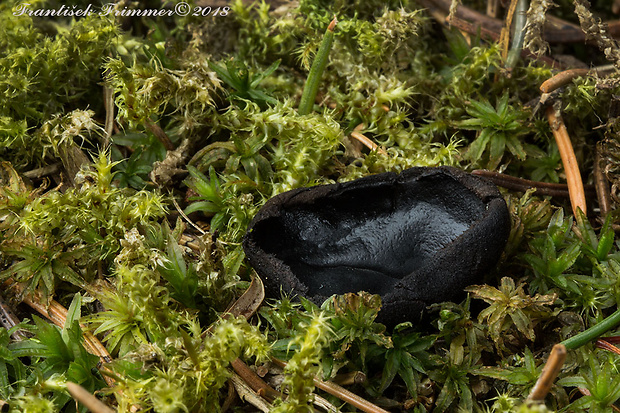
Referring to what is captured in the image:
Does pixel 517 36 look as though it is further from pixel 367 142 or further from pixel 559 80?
pixel 367 142

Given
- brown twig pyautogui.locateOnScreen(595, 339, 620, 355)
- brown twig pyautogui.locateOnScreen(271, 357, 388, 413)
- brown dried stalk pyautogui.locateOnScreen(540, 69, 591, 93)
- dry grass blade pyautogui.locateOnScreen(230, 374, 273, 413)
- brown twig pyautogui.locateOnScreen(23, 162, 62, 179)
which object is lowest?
dry grass blade pyautogui.locateOnScreen(230, 374, 273, 413)

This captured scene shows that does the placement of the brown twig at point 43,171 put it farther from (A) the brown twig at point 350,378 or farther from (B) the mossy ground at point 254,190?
(A) the brown twig at point 350,378

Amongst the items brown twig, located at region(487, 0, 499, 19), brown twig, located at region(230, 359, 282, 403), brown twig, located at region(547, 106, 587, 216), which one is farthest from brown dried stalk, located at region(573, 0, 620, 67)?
brown twig, located at region(230, 359, 282, 403)

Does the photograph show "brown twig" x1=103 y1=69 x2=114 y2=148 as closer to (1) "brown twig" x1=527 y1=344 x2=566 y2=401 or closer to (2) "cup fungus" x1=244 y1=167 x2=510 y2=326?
(2) "cup fungus" x1=244 y1=167 x2=510 y2=326

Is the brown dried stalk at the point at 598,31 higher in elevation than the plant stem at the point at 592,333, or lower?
higher

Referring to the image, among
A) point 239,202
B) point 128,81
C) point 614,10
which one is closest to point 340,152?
point 239,202

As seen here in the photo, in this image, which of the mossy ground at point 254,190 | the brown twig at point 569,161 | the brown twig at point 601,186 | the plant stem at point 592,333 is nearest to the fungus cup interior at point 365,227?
the mossy ground at point 254,190
